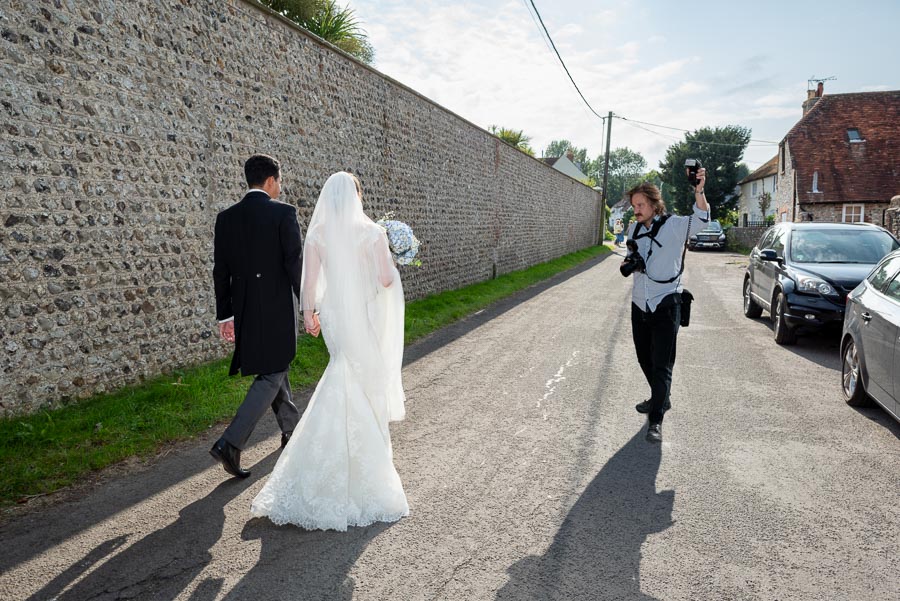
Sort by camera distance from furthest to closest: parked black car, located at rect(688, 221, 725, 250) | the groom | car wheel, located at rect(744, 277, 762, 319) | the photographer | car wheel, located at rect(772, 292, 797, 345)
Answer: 1. parked black car, located at rect(688, 221, 725, 250)
2. car wheel, located at rect(744, 277, 762, 319)
3. car wheel, located at rect(772, 292, 797, 345)
4. the photographer
5. the groom

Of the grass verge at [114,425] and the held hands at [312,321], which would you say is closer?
the held hands at [312,321]

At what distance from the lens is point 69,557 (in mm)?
3162

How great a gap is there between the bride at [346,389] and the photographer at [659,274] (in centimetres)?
225

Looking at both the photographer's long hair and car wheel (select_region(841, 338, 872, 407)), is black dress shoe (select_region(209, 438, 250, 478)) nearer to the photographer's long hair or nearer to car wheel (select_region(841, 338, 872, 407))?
the photographer's long hair

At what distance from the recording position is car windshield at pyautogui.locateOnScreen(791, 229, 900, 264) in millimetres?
9250

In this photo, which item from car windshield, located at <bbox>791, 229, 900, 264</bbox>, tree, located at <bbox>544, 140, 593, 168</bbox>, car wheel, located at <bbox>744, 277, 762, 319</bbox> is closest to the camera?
car windshield, located at <bbox>791, 229, 900, 264</bbox>

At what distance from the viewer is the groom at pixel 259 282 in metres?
4.18

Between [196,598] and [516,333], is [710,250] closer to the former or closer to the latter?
[516,333]

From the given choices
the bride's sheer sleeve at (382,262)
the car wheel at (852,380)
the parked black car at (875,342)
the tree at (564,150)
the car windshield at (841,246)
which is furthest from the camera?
the tree at (564,150)

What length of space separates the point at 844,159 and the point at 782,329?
1275 inches

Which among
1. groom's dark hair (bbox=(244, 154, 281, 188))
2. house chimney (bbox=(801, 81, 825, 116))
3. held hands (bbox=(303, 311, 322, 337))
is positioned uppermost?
house chimney (bbox=(801, 81, 825, 116))

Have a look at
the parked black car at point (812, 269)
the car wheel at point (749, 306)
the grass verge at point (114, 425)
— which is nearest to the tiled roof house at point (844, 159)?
the car wheel at point (749, 306)

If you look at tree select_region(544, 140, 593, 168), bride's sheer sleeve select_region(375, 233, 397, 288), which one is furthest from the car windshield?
tree select_region(544, 140, 593, 168)

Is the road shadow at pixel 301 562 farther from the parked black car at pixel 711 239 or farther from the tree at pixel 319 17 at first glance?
the parked black car at pixel 711 239
